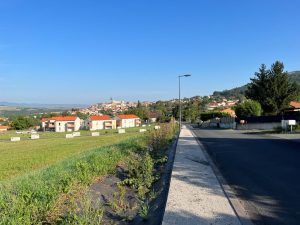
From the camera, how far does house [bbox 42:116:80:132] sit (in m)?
151

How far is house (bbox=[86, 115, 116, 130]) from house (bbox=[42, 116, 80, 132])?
214 inches

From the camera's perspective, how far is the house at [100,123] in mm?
151375

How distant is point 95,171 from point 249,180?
394 cm

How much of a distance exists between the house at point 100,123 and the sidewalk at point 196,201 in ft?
464

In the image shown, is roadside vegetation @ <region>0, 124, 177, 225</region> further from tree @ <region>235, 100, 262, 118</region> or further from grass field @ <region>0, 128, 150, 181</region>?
tree @ <region>235, 100, 262, 118</region>


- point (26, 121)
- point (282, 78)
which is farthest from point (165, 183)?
point (26, 121)

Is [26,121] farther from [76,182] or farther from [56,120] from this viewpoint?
[76,182]

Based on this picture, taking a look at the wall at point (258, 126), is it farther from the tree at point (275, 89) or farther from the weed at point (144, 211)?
the weed at point (144, 211)

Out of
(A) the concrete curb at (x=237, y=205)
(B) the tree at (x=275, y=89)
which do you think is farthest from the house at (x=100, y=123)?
(A) the concrete curb at (x=237, y=205)

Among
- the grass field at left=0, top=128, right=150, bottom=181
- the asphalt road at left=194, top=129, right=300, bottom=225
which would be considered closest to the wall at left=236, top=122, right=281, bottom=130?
the grass field at left=0, top=128, right=150, bottom=181

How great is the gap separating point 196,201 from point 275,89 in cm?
6374

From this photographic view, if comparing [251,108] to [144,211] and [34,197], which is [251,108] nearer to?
[144,211]

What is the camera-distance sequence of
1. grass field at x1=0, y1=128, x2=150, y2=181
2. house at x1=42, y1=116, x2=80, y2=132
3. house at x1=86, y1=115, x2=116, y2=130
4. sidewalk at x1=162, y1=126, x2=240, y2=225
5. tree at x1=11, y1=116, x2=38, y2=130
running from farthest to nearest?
1. house at x1=86, y1=115, x2=116, y2=130
2. house at x1=42, y1=116, x2=80, y2=132
3. tree at x1=11, y1=116, x2=38, y2=130
4. grass field at x1=0, y1=128, x2=150, y2=181
5. sidewalk at x1=162, y1=126, x2=240, y2=225

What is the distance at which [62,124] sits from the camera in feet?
499
